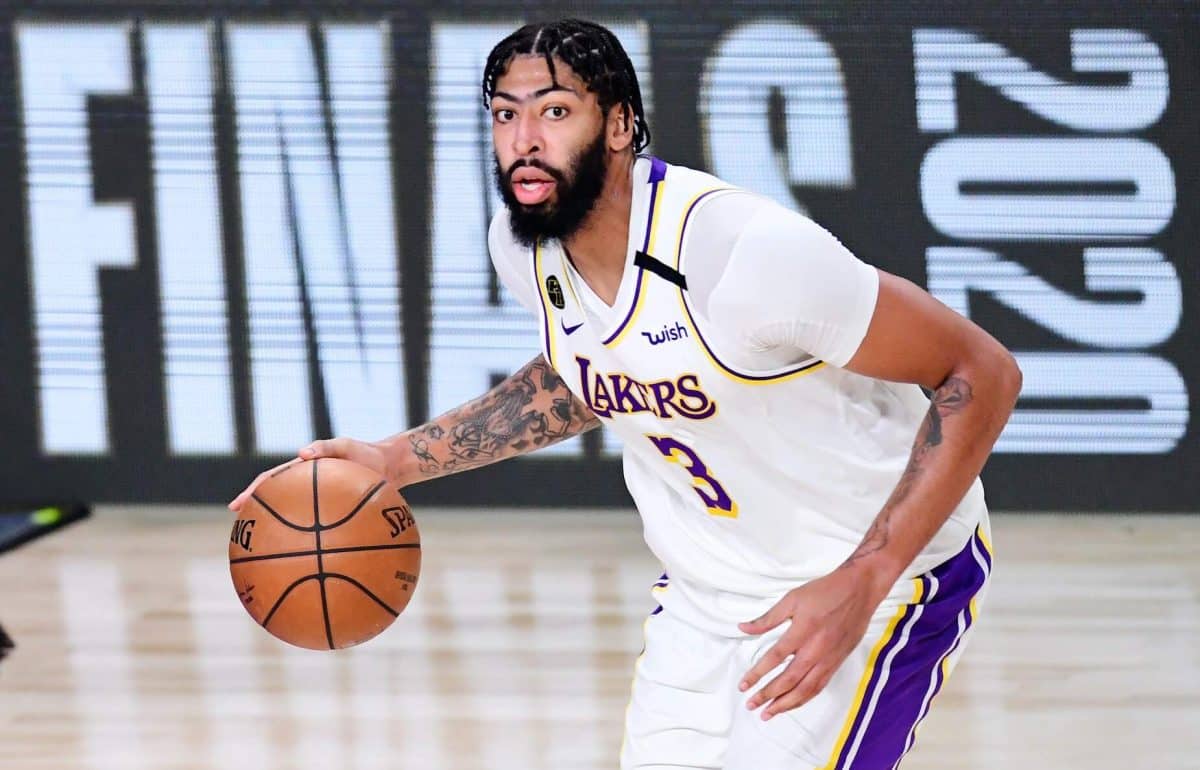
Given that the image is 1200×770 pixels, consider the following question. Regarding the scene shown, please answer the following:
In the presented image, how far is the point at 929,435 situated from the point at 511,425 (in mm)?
782

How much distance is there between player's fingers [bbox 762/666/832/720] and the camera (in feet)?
6.25

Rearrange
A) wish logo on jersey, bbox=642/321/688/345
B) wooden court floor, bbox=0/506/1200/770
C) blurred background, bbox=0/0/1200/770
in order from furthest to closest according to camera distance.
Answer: blurred background, bbox=0/0/1200/770
wooden court floor, bbox=0/506/1200/770
wish logo on jersey, bbox=642/321/688/345

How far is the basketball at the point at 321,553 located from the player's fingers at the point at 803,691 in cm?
79

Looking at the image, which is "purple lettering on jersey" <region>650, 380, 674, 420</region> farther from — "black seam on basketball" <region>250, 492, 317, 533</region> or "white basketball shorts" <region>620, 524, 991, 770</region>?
"black seam on basketball" <region>250, 492, 317, 533</region>

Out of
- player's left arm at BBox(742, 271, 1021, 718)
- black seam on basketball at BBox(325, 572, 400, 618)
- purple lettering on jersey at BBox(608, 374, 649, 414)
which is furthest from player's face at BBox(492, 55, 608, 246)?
black seam on basketball at BBox(325, 572, 400, 618)

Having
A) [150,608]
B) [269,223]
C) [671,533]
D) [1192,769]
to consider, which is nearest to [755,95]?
[269,223]

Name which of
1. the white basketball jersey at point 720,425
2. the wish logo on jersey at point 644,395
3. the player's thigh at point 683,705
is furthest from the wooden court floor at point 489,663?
the wish logo on jersey at point 644,395

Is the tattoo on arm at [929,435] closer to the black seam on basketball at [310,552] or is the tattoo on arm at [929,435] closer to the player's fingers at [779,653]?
the player's fingers at [779,653]

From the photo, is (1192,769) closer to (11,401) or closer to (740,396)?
(740,396)

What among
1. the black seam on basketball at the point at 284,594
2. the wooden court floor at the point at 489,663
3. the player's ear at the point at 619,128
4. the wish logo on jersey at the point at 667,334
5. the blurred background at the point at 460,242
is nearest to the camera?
the wish logo on jersey at the point at 667,334

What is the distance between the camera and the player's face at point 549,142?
7.16 ft

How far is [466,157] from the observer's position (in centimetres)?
623

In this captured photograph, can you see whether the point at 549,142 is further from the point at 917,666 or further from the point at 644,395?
the point at 917,666

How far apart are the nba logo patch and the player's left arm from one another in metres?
0.43
